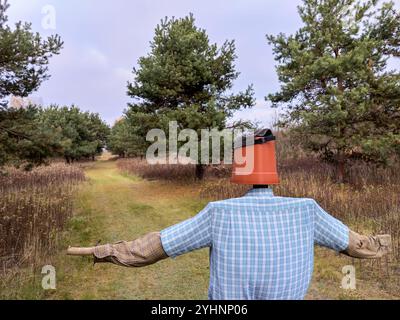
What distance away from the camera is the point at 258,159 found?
1.41m

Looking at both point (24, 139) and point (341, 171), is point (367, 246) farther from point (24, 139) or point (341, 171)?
point (341, 171)

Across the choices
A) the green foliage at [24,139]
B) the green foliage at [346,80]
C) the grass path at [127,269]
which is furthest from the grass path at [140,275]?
the green foliage at [346,80]

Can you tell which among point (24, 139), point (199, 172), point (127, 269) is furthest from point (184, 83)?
point (127, 269)

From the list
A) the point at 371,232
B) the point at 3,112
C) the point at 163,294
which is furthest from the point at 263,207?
the point at 3,112

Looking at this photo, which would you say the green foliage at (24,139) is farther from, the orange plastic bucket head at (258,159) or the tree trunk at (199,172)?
the orange plastic bucket head at (258,159)

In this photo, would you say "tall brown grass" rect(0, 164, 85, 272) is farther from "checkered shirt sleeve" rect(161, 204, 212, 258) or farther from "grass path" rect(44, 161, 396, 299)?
"checkered shirt sleeve" rect(161, 204, 212, 258)

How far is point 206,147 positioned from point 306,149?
4330 mm

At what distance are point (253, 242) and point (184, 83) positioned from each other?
1210 centimetres

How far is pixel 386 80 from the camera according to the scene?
9891mm

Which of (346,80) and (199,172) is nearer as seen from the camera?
(346,80)

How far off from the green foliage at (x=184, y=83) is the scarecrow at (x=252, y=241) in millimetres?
10314

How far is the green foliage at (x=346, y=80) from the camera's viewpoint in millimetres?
9562

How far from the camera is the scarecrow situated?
1.35m

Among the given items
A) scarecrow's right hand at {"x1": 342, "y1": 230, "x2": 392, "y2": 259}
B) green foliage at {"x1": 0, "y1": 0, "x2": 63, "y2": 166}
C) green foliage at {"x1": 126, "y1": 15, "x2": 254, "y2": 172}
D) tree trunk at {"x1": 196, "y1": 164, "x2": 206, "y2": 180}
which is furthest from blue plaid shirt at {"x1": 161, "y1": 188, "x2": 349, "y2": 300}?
tree trunk at {"x1": 196, "y1": 164, "x2": 206, "y2": 180}
